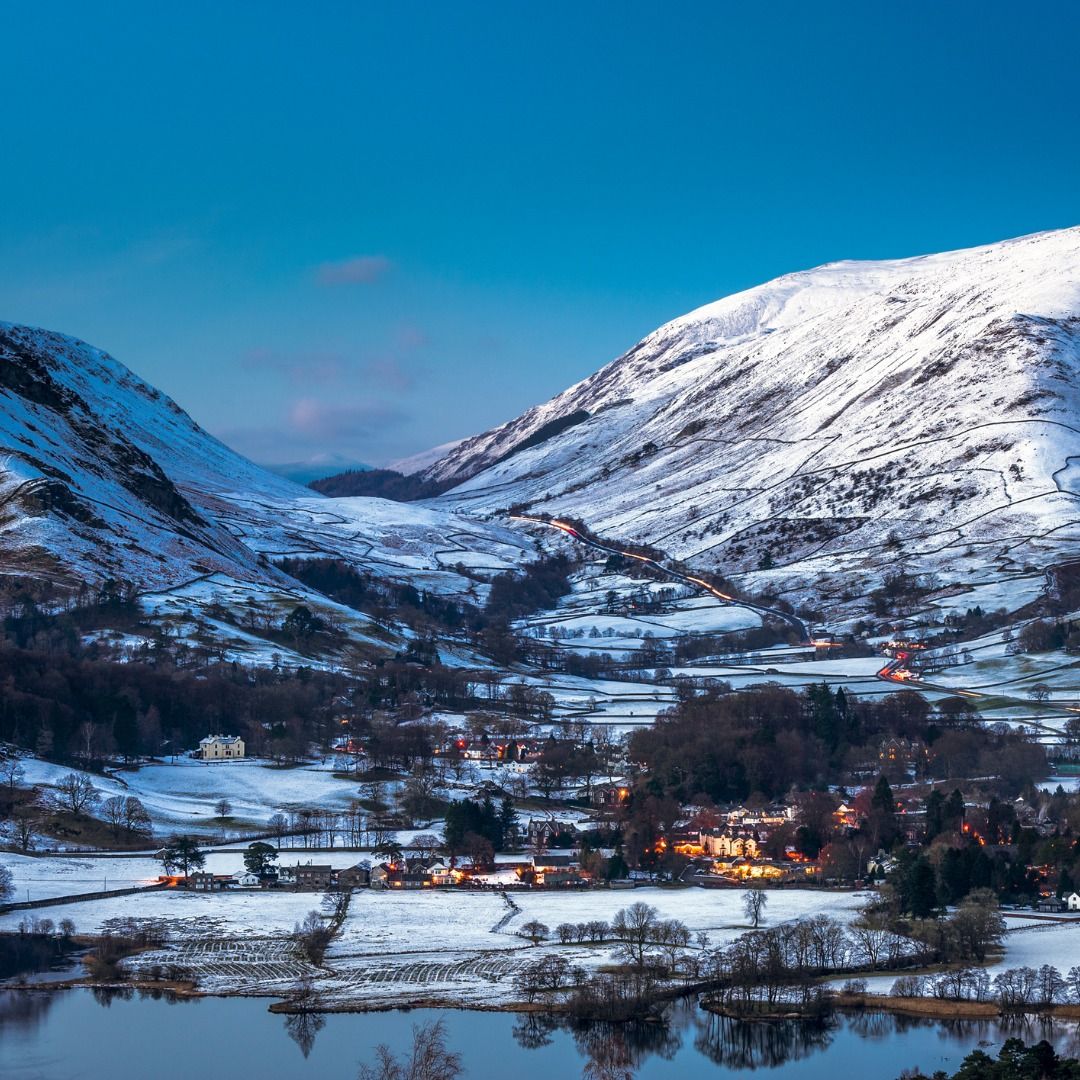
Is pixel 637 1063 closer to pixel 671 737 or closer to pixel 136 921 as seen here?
pixel 136 921

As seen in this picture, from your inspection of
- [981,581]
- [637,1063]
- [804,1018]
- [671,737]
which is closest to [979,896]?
[804,1018]

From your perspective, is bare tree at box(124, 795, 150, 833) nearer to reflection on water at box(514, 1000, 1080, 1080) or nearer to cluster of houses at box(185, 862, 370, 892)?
cluster of houses at box(185, 862, 370, 892)

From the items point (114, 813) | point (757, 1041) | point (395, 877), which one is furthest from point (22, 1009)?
point (114, 813)

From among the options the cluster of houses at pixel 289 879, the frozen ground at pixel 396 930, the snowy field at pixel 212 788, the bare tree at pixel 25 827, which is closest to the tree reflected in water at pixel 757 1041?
the frozen ground at pixel 396 930

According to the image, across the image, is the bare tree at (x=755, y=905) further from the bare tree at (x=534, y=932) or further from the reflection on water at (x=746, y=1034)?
the reflection on water at (x=746, y=1034)

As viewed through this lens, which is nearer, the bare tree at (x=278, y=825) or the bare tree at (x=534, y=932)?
the bare tree at (x=534, y=932)
